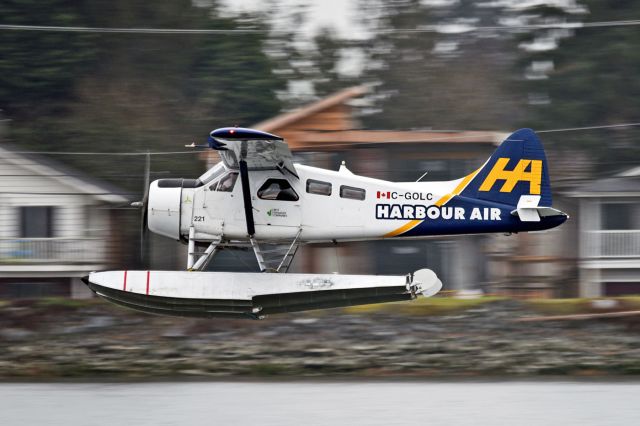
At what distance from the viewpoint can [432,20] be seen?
4344 centimetres

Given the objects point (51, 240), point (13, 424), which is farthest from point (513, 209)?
point (51, 240)

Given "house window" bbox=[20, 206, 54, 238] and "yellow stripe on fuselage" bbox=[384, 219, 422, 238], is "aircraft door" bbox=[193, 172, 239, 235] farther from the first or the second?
"house window" bbox=[20, 206, 54, 238]

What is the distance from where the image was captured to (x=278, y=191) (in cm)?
1950

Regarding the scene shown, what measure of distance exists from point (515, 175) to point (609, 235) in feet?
40.1

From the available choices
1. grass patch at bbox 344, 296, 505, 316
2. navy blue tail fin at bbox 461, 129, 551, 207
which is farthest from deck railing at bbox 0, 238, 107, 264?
navy blue tail fin at bbox 461, 129, 551, 207

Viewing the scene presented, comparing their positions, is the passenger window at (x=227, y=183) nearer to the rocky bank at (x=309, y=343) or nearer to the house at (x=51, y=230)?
the rocky bank at (x=309, y=343)

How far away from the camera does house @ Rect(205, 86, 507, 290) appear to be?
1084 inches

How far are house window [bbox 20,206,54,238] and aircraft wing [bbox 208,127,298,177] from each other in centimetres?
1193

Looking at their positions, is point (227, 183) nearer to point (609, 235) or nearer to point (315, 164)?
point (315, 164)

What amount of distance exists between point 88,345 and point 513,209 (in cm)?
1242

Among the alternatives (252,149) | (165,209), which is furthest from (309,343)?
(252,149)

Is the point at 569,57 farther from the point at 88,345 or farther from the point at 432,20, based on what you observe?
the point at 88,345

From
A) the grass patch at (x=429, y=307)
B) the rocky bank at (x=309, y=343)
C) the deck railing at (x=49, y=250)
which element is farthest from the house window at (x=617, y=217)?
the deck railing at (x=49, y=250)

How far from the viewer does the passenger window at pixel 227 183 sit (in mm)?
19484
